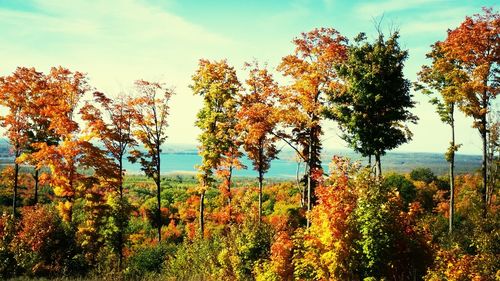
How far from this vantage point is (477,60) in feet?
90.9

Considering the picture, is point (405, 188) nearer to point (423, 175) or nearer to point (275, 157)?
point (423, 175)

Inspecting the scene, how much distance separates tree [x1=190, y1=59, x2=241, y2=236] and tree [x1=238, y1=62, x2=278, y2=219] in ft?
4.07

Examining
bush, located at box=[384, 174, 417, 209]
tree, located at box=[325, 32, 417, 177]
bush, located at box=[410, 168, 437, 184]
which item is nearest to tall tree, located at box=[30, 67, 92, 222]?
tree, located at box=[325, 32, 417, 177]

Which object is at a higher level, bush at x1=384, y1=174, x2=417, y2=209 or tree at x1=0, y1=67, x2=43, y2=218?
tree at x1=0, y1=67, x2=43, y2=218

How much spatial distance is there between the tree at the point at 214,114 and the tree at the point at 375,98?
909cm

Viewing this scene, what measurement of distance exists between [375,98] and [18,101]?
79.9 feet

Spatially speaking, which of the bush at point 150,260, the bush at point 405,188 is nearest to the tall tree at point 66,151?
the bush at point 150,260

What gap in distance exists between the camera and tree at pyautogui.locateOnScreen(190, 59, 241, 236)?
106 ft

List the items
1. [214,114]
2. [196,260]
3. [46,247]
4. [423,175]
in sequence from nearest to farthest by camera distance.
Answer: [46,247] → [196,260] → [214,114] → [423,175]

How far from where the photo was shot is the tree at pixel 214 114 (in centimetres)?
3222

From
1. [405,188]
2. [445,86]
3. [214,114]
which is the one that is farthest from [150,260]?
[405,188]

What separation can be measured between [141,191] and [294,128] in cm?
5926

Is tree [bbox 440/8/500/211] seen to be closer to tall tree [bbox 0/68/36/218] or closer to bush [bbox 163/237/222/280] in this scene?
bush [bbox 163/237/222/280]

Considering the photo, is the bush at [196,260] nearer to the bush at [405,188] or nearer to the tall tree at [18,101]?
the tall tree at [18,101]
